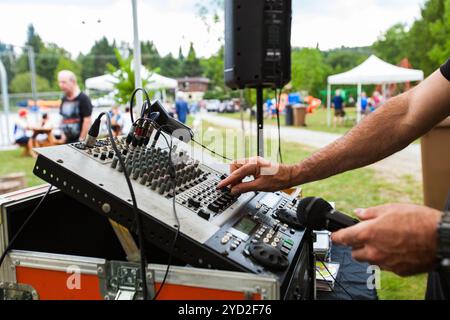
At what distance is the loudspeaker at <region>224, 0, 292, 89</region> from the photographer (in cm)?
205

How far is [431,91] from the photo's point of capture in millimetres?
1293

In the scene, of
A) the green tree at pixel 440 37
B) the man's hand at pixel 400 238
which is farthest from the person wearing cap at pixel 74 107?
the green tree at pixel 440 37

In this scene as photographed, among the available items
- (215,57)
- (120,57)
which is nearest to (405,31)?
(215,57)

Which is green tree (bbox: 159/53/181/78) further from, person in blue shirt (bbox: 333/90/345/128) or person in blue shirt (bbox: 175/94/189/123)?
person in blue shirt (bbox: 333/90/345/128)

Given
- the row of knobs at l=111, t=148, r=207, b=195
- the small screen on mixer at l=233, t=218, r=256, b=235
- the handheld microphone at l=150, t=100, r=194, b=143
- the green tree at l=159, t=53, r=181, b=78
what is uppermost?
the green tree at l=159, t=53, r=181, b=78

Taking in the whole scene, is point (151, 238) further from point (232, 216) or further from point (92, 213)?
point (92, 213)

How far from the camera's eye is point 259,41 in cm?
208

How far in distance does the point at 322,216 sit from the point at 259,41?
137cm

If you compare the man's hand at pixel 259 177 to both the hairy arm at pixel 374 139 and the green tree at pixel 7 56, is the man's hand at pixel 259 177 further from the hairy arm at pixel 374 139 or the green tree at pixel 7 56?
the green tree at pixel 7 56

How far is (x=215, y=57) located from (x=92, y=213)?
6.02m

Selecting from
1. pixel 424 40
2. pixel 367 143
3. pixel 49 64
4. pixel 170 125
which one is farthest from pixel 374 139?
pixel 424 40

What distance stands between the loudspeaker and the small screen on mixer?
4.09ft

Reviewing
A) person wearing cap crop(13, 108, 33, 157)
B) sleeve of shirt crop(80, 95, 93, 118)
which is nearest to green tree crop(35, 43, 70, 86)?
person wearing cap crop(13, 108, 33, 157)

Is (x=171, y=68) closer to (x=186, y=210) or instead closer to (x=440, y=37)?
(x=440, y=37)
